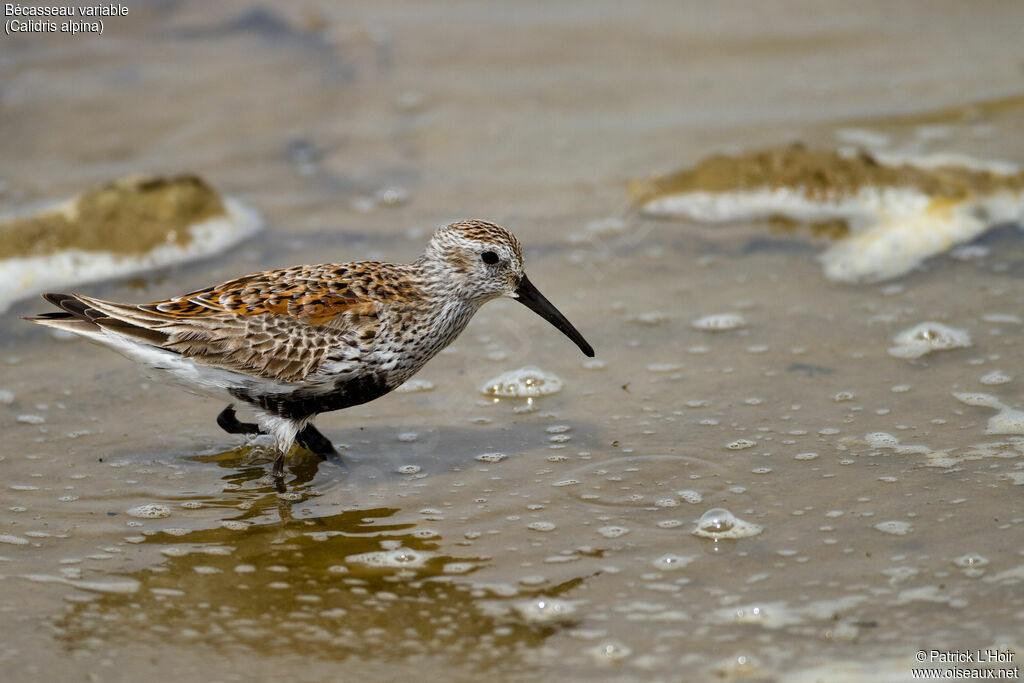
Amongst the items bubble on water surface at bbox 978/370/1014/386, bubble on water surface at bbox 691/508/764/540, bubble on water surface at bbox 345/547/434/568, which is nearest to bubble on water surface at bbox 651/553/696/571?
bubble on water surface at bbox 691/508/764/540

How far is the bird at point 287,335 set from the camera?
18.9 ft

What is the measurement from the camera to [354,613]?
4.70 metres

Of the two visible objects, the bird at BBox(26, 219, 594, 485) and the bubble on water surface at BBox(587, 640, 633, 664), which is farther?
the bird at BBox(26, 219, 594, 485)

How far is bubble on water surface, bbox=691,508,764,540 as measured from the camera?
5145mm

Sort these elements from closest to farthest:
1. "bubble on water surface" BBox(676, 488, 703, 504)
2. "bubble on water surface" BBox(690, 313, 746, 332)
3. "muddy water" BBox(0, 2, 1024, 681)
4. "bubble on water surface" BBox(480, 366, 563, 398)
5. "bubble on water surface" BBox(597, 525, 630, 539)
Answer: "muddy water" BBox(0, 2, 1024, 681)
"bubble on water surface" BBox(597, 525, 630, 539)
"bubble on water surface" BBox(676, 488, 703, 504)
"bubble on water surface" BBox(480, 366, 563, 398)
"bubble on water surface" BBox(690, 313, 746, 332)

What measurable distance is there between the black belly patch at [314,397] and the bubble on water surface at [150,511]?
2.11 feet

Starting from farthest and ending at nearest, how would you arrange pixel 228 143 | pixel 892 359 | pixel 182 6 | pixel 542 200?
pixel 182 6 → pixel 228 143 → pixel 542 200 → pixel 892 359

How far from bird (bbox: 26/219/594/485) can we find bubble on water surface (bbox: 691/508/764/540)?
170 centimetres

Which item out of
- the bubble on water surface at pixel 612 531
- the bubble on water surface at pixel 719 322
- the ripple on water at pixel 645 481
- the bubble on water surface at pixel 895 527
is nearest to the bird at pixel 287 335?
the ripple on water at pixel 645 481

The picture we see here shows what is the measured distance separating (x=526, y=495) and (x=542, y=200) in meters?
4.14

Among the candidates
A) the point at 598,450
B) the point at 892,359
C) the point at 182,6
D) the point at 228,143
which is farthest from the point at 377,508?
Answer: the point at 182,6

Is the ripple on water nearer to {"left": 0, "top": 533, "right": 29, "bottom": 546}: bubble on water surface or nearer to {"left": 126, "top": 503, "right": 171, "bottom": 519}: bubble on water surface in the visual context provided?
{"left": 126, "top": 503, "right": 171, "bottom": 519}: bubble on water surface

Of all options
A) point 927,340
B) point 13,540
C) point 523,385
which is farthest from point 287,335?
point 927,340

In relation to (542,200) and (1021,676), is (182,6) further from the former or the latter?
(1021,676)
